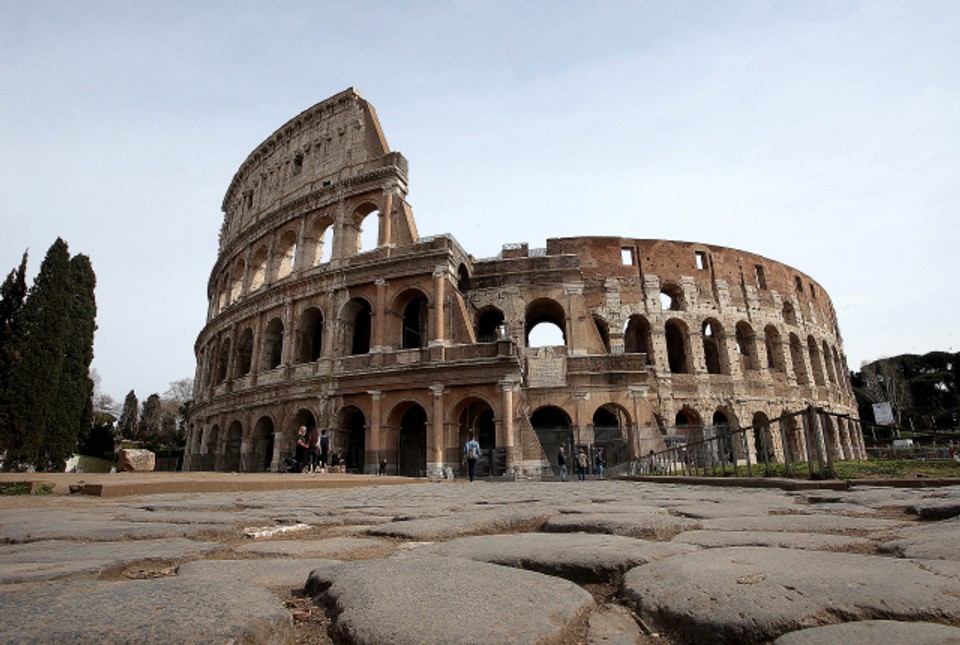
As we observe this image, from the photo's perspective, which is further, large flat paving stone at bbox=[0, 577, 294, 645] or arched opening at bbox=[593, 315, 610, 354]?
arched opening at bbox=[593, 315, 610, 354]

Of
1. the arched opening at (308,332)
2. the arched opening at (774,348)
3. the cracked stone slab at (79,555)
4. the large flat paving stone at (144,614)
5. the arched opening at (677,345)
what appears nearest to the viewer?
the large flat paving stone at (144,614)

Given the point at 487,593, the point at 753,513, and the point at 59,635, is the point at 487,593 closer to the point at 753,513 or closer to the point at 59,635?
the point at 59,635

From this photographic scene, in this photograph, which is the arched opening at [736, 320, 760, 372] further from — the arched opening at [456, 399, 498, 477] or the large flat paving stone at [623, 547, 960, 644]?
the large flat paving stone at [623, 547, 960, 644]

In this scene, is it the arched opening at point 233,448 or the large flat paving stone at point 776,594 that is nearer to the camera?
the large flat paving stone at point 776,594

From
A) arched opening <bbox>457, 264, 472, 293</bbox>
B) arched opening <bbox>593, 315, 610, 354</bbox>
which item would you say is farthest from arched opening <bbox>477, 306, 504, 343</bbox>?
arched opening <bbox>593, 315, 610, 354</bbox>

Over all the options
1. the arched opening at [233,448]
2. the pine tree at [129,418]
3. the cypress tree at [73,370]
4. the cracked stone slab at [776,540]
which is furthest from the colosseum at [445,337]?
the pine tree at [129,418]

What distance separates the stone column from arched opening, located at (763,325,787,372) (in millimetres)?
17140

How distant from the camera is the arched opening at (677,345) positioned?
24.9 m

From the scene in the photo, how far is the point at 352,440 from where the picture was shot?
20281mm

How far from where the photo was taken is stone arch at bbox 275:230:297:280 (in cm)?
2403

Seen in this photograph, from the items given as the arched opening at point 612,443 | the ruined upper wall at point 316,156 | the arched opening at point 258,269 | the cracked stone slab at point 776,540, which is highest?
the ruined upper wall at point 316,156

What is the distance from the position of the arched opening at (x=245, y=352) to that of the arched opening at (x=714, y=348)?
20.6 m

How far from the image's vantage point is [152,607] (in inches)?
49.0

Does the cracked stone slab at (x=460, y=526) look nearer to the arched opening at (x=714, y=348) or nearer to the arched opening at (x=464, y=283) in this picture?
the arched opening at (x=464, y=283)
